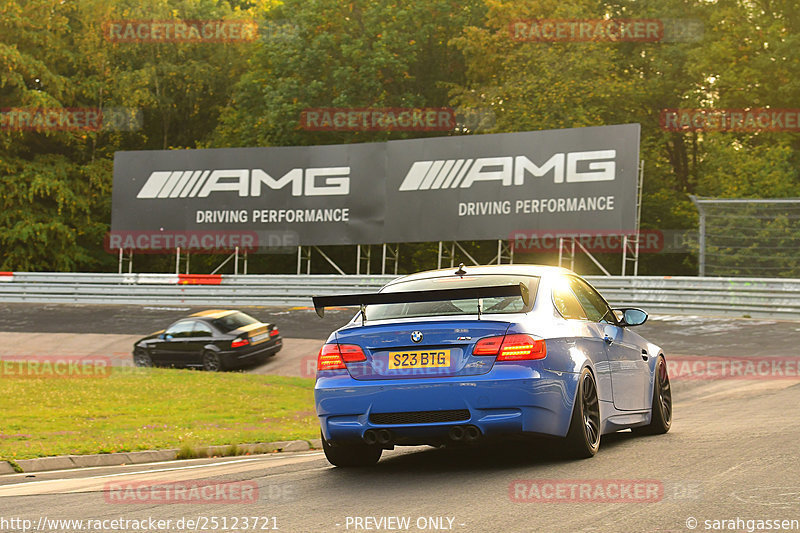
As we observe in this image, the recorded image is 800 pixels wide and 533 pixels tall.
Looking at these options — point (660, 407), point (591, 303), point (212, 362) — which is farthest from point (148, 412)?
point (591, 303)

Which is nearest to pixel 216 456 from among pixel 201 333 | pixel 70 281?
pixel 201 333

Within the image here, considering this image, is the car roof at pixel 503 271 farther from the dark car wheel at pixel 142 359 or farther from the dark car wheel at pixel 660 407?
the dark car wheel at pixel 142 359

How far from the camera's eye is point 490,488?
679cm

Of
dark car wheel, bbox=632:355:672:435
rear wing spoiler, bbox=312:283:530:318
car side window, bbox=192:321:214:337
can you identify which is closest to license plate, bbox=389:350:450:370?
rear wing spoiler, bbox=312:283:530:318

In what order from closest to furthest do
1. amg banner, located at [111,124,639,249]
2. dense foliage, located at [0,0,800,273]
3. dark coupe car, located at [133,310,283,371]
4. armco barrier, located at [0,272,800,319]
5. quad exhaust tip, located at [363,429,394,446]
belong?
quad exhaust tip, located at [363,429,394,446]
dark coupe car, located at [133,310,283,371]
armco barrier, located at [0,272,800,319]
amg banner, located at [111,124,639,249]
dense foliage, located at [0,0,800,273]

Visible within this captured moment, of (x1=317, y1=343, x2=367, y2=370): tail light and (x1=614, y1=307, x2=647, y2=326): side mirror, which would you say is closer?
(x1=317, y1=343, x2=367, y2=370): tail light

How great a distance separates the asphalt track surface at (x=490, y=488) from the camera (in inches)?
223

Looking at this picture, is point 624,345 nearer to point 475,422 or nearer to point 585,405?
point 585,405

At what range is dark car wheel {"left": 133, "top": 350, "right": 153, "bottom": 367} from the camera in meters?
25.0

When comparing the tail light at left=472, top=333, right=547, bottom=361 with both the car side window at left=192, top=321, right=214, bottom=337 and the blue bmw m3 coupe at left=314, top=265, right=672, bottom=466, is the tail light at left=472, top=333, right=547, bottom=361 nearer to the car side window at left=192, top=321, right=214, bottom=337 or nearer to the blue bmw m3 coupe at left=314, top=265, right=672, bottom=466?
the blue bmw m3 coupe at left=314, top=265, right=672, bottom=466

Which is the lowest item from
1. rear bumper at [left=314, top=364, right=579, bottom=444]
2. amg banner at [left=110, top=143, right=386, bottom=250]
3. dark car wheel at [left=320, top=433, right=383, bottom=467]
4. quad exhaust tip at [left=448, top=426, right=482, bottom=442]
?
dark car wheel at [left=320, top=433, right=383, bottom=467]

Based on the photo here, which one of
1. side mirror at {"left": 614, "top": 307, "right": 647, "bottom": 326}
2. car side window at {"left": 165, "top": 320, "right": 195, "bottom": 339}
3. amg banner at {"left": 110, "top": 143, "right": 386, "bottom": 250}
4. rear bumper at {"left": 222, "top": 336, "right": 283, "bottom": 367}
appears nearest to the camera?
side mirror at {"left": 614, "top": 307, "right": 647, "bottom": 326}

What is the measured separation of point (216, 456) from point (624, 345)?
477 cm

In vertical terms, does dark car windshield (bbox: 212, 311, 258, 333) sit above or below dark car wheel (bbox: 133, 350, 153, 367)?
above
